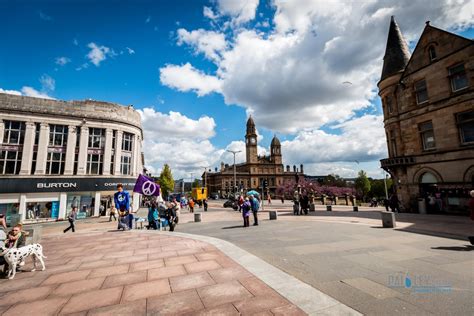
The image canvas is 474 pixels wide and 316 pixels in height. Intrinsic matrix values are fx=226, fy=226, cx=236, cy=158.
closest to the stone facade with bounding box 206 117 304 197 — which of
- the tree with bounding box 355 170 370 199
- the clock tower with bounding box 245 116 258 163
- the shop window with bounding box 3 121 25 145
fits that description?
the clock tower with bounding box 245 116 258 163

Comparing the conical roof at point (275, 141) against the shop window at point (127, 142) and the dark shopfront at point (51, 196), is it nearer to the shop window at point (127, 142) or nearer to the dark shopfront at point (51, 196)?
the shop window at point (127, 142)

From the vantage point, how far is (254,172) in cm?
10869

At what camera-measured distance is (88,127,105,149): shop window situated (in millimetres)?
27891

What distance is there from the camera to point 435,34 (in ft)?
56.3

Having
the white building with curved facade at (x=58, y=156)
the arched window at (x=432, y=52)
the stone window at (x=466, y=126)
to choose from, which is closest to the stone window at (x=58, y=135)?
the white building with curved facade at (x=58, y=156)

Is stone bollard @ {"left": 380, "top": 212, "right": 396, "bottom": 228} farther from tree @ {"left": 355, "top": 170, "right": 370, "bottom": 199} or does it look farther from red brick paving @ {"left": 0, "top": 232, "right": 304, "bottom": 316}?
tree @ {"left": 355, "top": 170, "right": 370, "bottom": 199}

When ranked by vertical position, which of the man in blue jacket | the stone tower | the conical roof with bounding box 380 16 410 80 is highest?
the stone tower

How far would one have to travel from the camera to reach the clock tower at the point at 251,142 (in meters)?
109

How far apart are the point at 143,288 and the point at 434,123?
21674mm

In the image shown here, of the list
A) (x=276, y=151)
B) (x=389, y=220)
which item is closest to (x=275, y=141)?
(x=276, y=151)

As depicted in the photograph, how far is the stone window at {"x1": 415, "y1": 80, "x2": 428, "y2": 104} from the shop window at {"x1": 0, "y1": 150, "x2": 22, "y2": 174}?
39.1 metres

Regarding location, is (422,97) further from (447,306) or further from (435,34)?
A: (447,306)

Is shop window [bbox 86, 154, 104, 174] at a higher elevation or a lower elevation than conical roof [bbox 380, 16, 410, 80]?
lower

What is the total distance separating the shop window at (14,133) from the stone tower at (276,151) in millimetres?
97651
